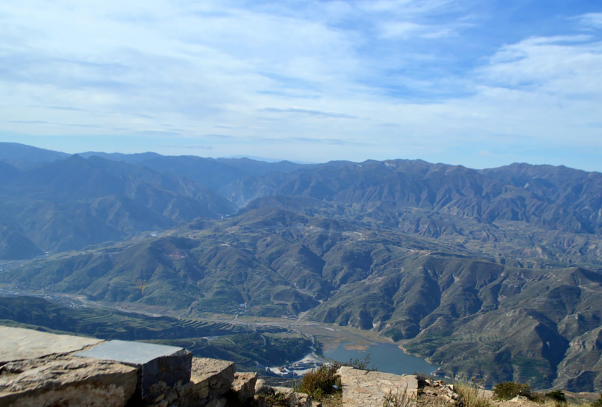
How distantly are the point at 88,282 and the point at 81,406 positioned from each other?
20960 centimetres

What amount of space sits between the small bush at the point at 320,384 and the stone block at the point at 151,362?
16.4 feet

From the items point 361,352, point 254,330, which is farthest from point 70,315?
point 361,352

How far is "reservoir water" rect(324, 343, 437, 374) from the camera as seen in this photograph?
109 meters

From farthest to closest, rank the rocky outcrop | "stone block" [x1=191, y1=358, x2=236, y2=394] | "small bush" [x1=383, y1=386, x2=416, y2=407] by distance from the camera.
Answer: "small bush" [x1=383, y1=386, x2=416, y2=407] < "stone block" [x1=191, y1=358, x2=236, y2=394] < the rocky outcrop

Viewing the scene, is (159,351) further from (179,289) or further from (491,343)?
(179,289)

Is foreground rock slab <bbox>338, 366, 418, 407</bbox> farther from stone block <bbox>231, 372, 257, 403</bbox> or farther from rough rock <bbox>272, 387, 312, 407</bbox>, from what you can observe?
stone block <bbox>231, 372, 257, 403</bbox>

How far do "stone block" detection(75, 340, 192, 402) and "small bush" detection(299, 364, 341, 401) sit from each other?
500cm

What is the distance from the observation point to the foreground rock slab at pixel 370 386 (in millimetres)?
9430

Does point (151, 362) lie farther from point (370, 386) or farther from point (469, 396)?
point (469, 396)

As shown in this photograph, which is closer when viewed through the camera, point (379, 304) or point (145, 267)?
point (379, 304)

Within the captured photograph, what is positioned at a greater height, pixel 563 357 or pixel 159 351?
pixel 159 351

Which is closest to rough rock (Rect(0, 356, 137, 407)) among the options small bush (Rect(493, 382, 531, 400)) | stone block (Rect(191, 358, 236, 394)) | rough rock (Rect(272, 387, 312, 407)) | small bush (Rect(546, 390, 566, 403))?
stone block (Rect(191, 358, 236, 394))

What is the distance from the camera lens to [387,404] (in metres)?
8.41

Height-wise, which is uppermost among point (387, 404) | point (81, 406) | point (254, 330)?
point (81, 406)
